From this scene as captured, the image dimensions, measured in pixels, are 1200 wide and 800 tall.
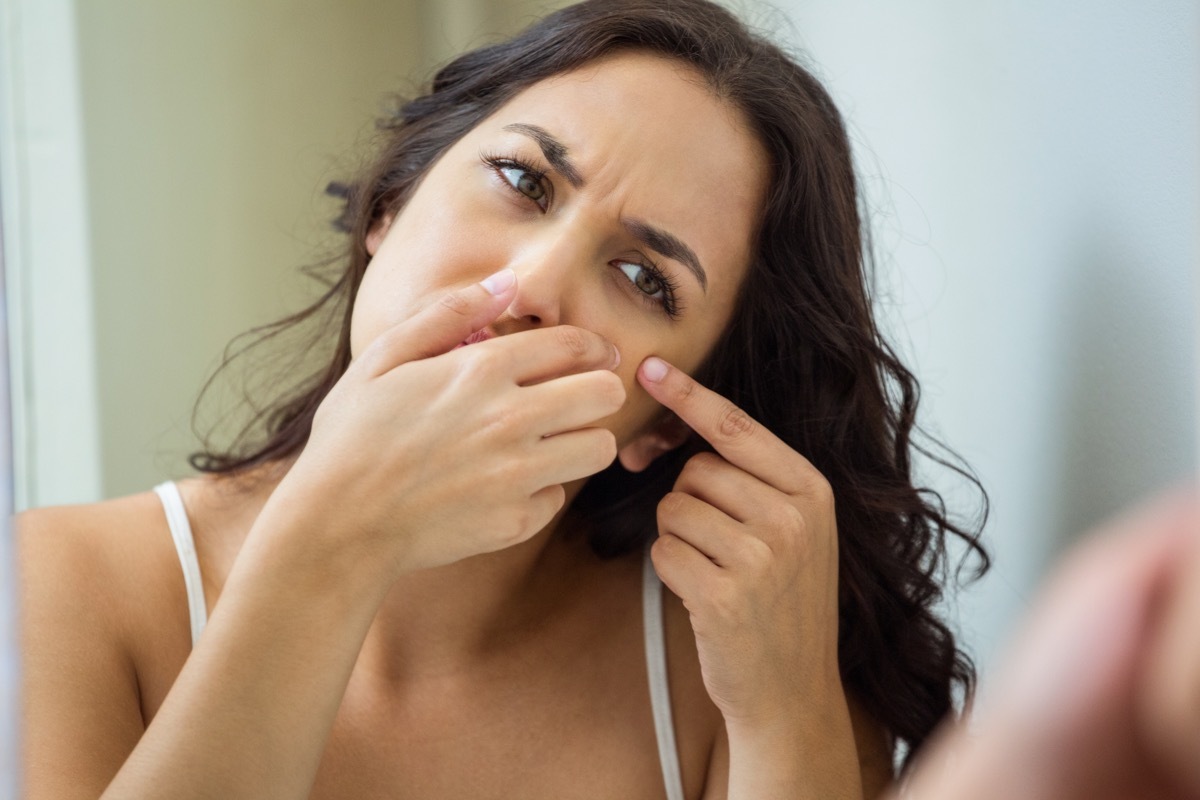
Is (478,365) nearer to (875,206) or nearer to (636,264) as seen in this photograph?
(636,264)

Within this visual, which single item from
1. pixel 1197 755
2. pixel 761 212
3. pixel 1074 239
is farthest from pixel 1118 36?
pixel 1197 755

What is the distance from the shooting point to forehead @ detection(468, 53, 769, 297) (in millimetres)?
802

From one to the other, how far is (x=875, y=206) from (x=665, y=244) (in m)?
0.37

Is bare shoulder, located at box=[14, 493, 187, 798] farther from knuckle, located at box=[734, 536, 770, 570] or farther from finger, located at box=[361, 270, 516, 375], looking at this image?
knuckle, located at box=[734, 536, 770, 570]

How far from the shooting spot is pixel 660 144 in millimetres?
817

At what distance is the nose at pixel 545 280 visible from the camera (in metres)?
0.76

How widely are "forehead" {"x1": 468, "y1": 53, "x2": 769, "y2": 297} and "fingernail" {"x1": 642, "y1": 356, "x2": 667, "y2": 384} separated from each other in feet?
0.30

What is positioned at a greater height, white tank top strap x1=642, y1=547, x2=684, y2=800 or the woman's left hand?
the woman's left hand

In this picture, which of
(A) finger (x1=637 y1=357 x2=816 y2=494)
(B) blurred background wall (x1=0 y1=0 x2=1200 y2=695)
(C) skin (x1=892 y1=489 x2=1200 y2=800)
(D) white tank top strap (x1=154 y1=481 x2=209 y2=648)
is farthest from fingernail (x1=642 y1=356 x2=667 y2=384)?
(C) skin (x1=892 y1=489 x2=1200 y2=800)

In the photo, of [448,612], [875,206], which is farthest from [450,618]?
[875,206]

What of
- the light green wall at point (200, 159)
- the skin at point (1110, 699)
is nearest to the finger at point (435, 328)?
the skin at point (1110, 699)

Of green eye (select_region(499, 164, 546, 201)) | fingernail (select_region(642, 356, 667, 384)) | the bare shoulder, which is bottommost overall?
the bare shoulder

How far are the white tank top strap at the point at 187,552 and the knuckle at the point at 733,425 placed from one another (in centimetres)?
47

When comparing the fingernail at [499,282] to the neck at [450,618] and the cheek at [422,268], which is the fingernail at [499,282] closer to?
the cheek at [422,268]
